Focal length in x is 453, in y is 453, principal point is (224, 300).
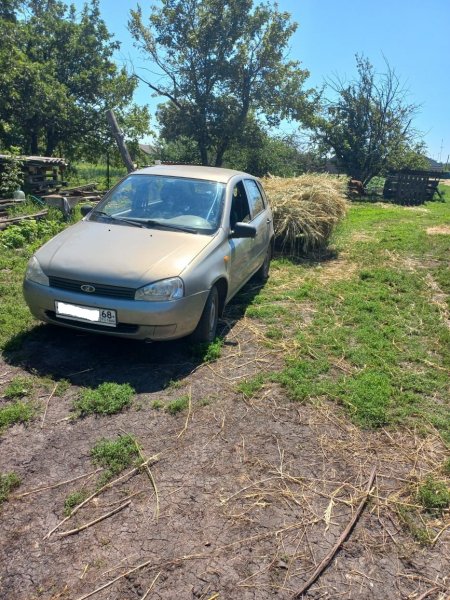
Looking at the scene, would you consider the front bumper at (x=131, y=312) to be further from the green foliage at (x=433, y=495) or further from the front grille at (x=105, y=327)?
the green foliage at (x=433, y=495)

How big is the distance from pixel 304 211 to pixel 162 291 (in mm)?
5525

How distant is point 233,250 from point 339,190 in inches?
225

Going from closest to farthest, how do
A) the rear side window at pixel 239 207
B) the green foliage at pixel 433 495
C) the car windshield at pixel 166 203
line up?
the green foliage at pixel 433 495 → the car windshield at pixel 166 203 → the rear side window at pixel 239 207

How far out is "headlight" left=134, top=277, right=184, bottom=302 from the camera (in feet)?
12.4

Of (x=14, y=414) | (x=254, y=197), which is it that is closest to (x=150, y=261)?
(x=14, y=414)

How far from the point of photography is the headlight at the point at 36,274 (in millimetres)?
4000

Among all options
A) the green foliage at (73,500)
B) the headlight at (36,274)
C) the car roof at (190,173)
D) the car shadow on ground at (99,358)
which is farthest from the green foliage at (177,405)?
the car roof at (190,173)

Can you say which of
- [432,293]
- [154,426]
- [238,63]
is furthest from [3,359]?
[238,63]

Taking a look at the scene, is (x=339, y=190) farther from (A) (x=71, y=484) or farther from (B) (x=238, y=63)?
(B) (x=238, y=63)

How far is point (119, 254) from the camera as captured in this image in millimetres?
4043

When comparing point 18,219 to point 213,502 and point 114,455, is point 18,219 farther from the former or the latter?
point 213,502

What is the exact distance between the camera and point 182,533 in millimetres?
2346

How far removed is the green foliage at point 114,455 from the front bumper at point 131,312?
3.44 ft

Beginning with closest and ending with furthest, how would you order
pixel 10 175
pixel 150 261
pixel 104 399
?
pixel 104 399 → pixel 150 261 → pixel 10 175
